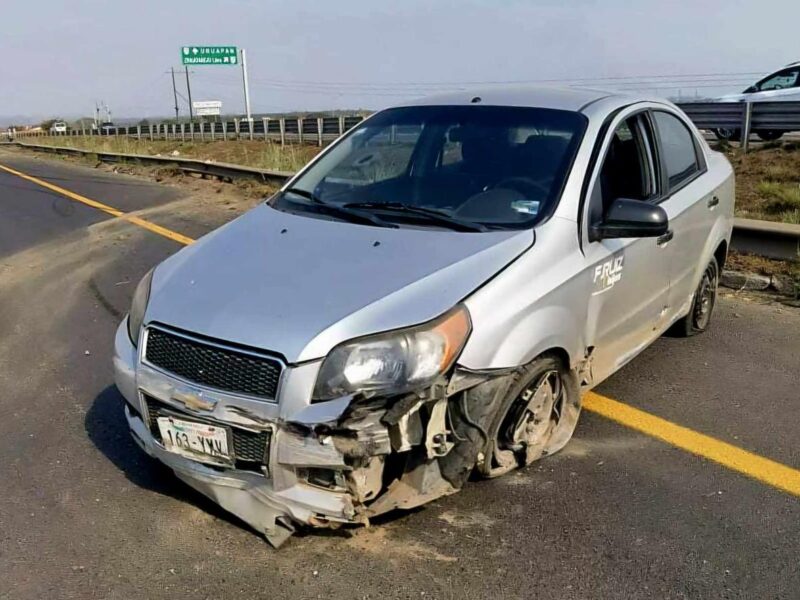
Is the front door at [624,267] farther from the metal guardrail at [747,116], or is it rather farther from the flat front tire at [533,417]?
the metal guardrail at [747,116]

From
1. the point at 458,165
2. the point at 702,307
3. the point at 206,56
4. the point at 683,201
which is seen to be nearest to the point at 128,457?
the point at 458,165

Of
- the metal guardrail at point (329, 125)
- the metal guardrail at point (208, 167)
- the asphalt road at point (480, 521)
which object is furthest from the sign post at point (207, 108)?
the asphalt road at point (480, 521)

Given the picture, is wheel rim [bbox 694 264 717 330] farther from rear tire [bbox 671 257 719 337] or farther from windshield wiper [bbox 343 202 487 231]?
windshield wiper [bbox 343 202 487 231]

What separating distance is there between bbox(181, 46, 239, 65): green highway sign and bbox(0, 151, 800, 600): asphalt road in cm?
4854

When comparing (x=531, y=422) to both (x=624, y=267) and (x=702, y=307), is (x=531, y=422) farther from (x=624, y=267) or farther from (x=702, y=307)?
(x=702, y=307)

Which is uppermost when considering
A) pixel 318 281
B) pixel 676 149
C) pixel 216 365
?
pixel 676 149

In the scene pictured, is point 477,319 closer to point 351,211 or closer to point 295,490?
point 295,490

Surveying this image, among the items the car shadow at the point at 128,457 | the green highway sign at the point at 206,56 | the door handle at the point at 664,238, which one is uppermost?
the green highway sign at the point at 206,56

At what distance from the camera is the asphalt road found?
2842 mm

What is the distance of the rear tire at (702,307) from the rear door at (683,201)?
0.71 ft

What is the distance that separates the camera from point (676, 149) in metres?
4.78

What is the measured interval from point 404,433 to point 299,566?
2.16 feet

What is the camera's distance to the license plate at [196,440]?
114 inches

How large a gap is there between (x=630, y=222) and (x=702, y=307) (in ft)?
6.87
